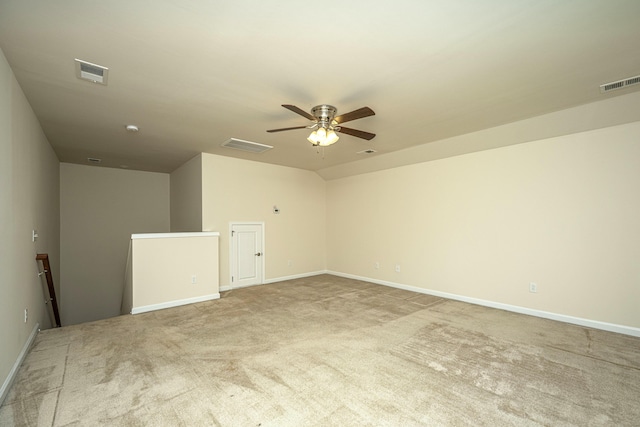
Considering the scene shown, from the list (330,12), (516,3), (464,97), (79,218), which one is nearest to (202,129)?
(330,12)

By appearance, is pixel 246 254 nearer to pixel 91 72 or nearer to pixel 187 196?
pixel 187 196

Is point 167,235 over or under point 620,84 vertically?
under

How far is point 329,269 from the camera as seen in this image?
8086mm

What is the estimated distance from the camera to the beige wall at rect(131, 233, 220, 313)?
468cm

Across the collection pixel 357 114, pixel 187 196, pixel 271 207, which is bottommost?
pixel 271 207

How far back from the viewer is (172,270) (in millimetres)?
5023

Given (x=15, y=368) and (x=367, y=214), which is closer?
(x=15, y=368)

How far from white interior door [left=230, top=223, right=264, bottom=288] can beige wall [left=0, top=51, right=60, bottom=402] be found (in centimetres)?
310

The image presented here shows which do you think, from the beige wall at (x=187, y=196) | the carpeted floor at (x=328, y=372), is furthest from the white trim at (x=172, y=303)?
the beige wall at (x=187, y=196)

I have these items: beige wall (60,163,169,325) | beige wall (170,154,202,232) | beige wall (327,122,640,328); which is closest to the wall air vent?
A: beige wall (327,122,640,328)

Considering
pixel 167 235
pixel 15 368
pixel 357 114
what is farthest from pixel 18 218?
pixel 357 114

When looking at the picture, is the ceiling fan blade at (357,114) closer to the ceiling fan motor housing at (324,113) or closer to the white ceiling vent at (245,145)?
the ceiling fan motor housing at (324,113)

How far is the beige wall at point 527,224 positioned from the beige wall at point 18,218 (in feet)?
19.0

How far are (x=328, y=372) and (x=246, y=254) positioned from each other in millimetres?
4293
